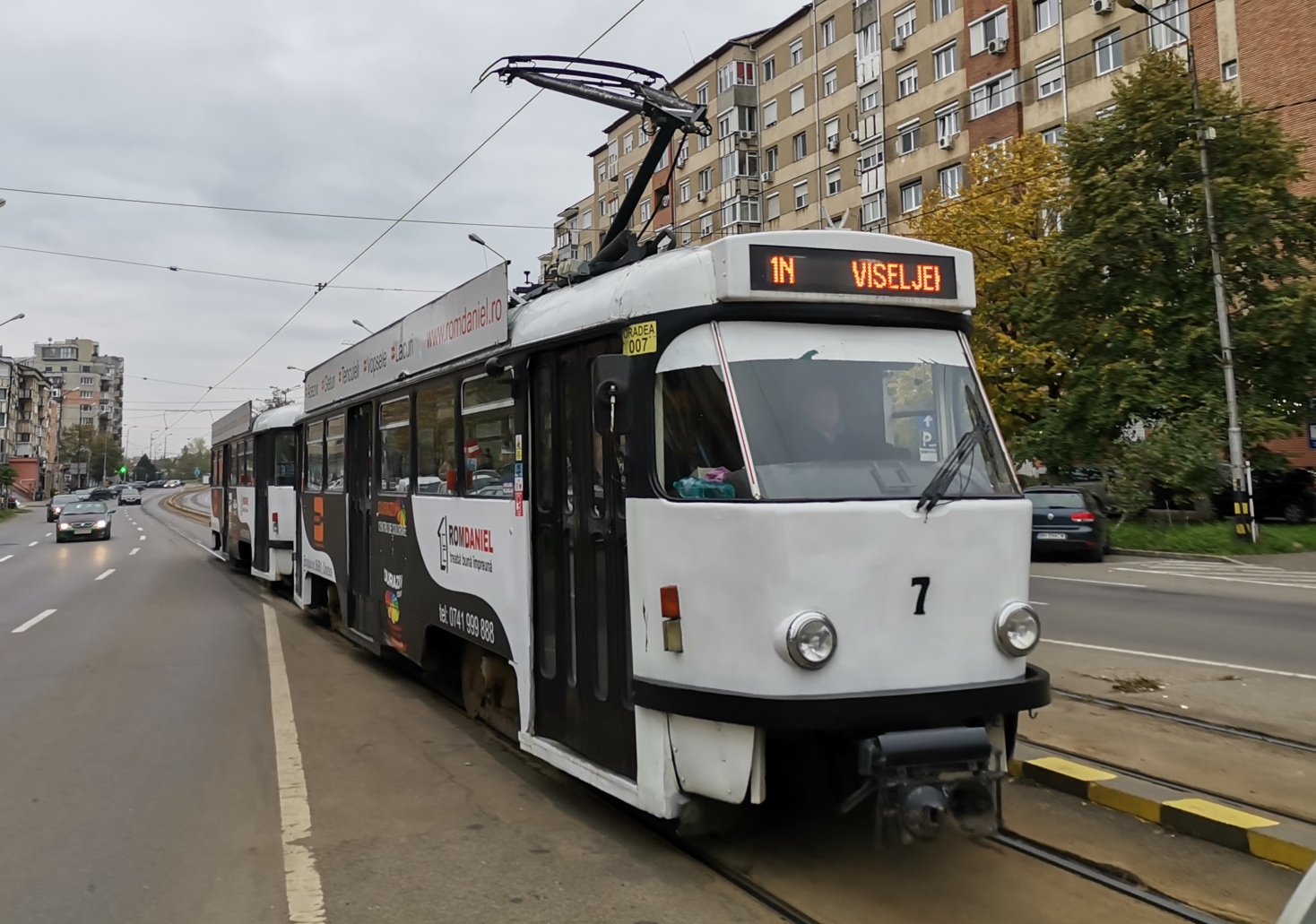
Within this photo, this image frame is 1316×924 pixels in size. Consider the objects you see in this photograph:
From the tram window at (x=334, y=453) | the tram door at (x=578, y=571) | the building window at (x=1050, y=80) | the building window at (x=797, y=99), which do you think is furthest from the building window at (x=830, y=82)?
the tram door at (x=578, y=571)

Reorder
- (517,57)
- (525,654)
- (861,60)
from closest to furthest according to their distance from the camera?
1. (525,654)
2. (517,57)
3. (861,60)

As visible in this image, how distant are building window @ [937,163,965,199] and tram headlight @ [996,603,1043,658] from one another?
37.7 m

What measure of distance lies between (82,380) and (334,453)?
572ft

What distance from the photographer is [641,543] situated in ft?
15.5

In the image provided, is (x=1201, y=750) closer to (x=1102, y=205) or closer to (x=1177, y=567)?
(x=1177, y=567)

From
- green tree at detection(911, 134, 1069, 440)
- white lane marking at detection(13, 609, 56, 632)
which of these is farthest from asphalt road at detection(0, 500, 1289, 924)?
green tree at detection(911, 134, 1069, 440)

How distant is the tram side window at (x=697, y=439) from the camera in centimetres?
445

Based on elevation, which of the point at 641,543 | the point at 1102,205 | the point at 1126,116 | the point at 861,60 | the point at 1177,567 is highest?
the point at 861,60

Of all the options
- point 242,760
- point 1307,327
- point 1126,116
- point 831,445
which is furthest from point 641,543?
point 1126,116

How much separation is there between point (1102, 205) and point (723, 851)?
25.0m

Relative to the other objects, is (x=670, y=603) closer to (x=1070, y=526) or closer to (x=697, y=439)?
(x=697, y=439)

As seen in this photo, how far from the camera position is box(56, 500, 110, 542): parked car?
34.2 m

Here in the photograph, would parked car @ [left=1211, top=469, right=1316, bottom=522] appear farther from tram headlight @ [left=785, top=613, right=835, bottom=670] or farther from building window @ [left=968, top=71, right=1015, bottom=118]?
tram headlight @ [left=785, top=613, right=835, bottom=670]

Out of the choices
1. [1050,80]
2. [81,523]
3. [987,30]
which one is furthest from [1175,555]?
[81,523]
